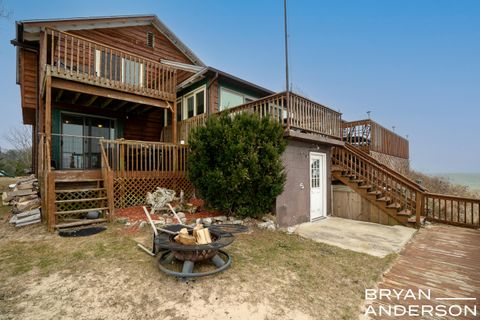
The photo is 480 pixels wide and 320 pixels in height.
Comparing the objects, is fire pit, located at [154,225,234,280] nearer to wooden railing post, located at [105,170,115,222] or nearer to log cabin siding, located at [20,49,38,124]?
wooden railing post, located at [105,170,115,222]

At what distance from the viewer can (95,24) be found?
9.41 meters

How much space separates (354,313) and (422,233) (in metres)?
5.04

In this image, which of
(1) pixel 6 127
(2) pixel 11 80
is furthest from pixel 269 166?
(1) pixel 6 127

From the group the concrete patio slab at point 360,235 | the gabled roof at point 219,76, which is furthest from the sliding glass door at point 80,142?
the concrete patio slab at point 360,235

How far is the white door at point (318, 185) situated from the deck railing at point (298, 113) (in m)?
0.93

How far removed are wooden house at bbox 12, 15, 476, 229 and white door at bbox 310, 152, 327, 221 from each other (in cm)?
4

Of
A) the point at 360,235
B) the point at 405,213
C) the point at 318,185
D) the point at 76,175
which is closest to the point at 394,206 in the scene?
the point at 405,213

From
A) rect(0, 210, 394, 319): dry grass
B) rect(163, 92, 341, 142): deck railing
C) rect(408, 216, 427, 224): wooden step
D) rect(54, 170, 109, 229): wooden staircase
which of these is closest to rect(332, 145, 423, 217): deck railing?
rect(408, 216, 427, 224): wooden step

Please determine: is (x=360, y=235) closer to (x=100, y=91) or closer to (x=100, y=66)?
(x=100, y=91)

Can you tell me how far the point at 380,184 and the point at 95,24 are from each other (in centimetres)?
1302

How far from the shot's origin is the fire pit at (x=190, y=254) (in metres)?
2.91

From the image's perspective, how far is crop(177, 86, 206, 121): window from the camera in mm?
9297

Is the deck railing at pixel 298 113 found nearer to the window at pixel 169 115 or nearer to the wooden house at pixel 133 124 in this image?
the wooden house at pixel 133 124

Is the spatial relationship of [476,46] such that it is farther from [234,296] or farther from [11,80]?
[11,80]
